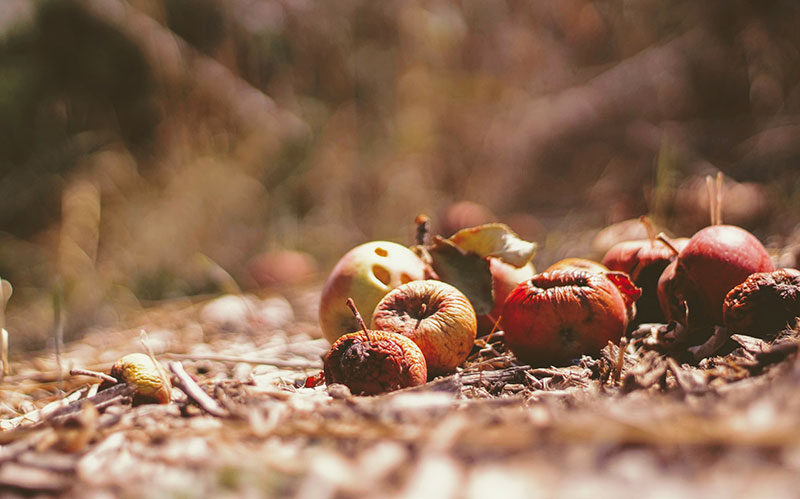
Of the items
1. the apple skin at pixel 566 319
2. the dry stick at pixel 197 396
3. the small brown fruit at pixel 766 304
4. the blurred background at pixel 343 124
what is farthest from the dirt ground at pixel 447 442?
the blurred background at pixel 343 124

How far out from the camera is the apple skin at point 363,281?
7.15ft

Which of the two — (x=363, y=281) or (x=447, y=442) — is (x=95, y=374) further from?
(x=447, y=442)

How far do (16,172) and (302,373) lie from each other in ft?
13.4

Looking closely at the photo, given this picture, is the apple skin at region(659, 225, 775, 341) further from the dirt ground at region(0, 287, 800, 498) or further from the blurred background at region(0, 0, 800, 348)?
the blurred background at region(0, 0, 800, 348)

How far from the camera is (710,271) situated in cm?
197

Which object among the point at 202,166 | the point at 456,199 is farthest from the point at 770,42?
the point at 202,166

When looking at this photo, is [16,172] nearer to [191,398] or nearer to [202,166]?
[202,166]

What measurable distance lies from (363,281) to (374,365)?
0.59 meters

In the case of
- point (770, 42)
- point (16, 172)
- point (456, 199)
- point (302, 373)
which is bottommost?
point (302, 373)

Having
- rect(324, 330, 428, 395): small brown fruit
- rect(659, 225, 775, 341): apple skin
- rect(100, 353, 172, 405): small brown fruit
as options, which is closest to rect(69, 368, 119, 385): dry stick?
rect(100, 353, 172, 405): small brown fruit

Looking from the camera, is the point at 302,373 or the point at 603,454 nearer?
the point at 603,454

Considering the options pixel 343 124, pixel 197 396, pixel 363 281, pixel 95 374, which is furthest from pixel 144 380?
pixel 343 124

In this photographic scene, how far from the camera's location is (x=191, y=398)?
1424mm

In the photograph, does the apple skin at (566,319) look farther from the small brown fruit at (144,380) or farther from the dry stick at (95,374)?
the dry stick at (95,374)
